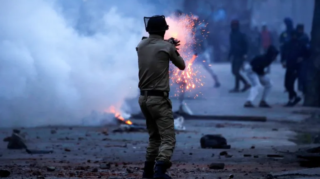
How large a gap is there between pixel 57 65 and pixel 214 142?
408cm

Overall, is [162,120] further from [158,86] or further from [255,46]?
[255,46]

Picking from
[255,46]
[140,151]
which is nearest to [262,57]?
[140,151]

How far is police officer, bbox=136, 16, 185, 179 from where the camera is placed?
5918 mm

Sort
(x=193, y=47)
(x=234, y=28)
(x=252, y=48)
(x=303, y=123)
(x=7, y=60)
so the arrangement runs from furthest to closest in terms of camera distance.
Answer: (x=252, y=48), (x=234, y=28), (x=303, y=123), (x=7, y=60), (x=193, y=47)

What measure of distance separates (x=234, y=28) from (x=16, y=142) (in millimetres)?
12212

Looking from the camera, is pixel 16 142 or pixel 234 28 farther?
pixel 234 28

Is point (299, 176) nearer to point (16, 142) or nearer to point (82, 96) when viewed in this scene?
point (16, 142)

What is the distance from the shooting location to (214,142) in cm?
901

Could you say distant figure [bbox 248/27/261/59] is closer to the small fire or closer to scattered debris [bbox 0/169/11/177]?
the small fire

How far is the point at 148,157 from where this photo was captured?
6.16 metres

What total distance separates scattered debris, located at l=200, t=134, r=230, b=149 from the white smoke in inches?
150

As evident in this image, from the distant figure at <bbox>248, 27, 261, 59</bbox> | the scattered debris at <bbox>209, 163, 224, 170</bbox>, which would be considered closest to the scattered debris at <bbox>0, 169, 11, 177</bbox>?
the scattered debris at <bbox>209, 163, 224, 170</bbox>

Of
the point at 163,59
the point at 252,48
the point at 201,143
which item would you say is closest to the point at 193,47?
the point at 201,143

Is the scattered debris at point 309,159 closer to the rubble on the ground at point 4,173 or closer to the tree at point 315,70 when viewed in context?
the rubble on the ground at point 4,173
